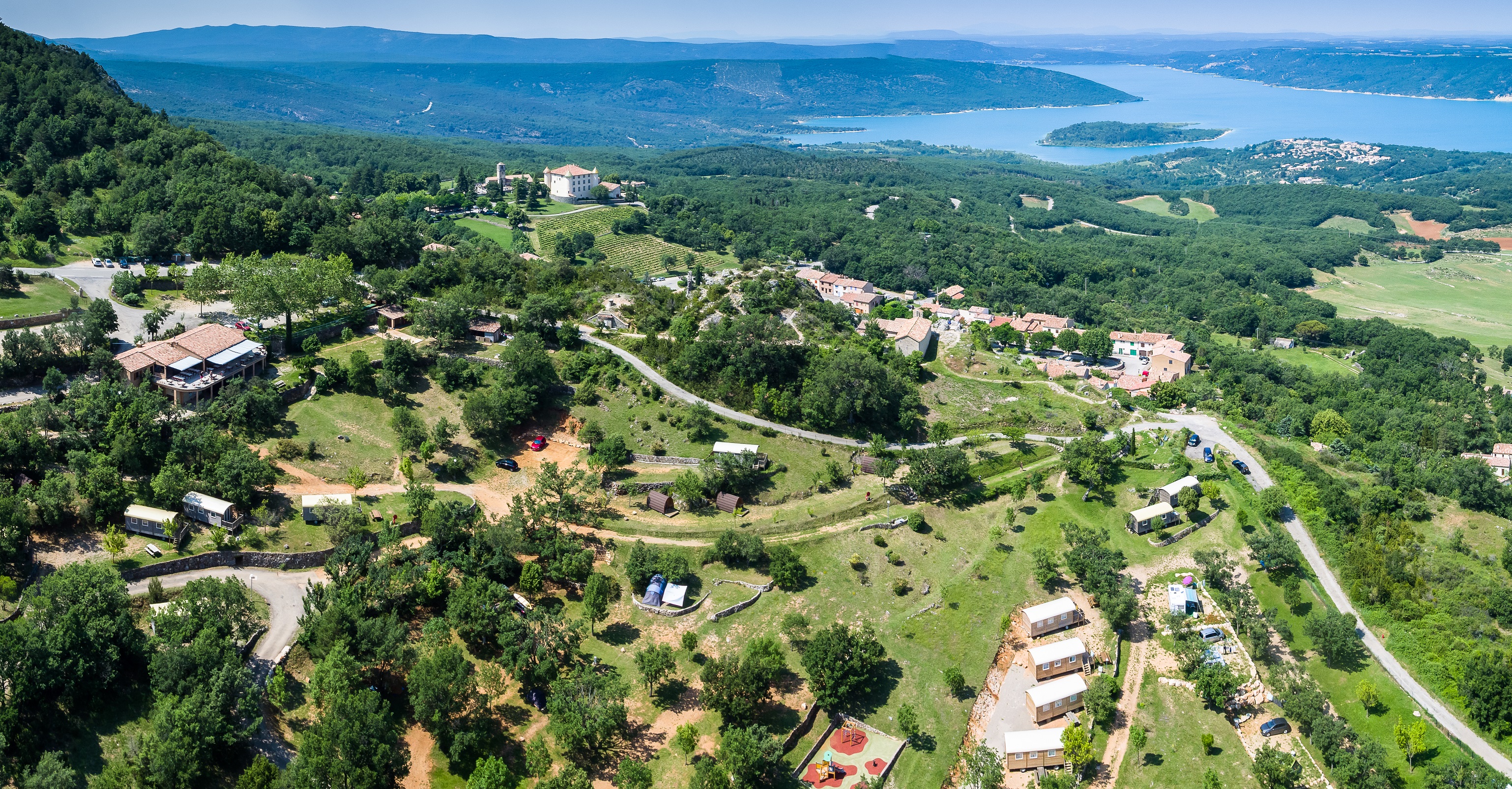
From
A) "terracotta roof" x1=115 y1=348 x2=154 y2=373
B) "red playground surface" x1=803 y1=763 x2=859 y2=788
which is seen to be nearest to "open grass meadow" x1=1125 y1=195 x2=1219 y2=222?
"red playground surface" x1=803 y1=763 x2=859 y2=788

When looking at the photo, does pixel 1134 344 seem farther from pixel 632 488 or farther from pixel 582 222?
pixel 582 222

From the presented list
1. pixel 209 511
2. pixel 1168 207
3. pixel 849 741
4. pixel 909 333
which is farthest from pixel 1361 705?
pixel 1168 207

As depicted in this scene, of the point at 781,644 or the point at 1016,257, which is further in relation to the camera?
the point at 1016,257

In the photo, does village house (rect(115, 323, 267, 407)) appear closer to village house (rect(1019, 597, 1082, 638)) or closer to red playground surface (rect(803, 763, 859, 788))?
red playground surface (rect(803, 763, 859, 788))

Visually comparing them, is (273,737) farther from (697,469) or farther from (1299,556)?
(1299,556)

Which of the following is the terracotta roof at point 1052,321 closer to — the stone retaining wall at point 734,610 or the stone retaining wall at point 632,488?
the stone retaining wall at point 632,488

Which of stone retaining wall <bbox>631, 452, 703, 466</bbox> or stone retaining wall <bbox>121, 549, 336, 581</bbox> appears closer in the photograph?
stone retaining wall <bbox>121, 549, 336, 581</bbox>

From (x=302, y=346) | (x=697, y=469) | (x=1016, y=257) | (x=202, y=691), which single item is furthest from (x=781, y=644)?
(x=1016, y=257)
